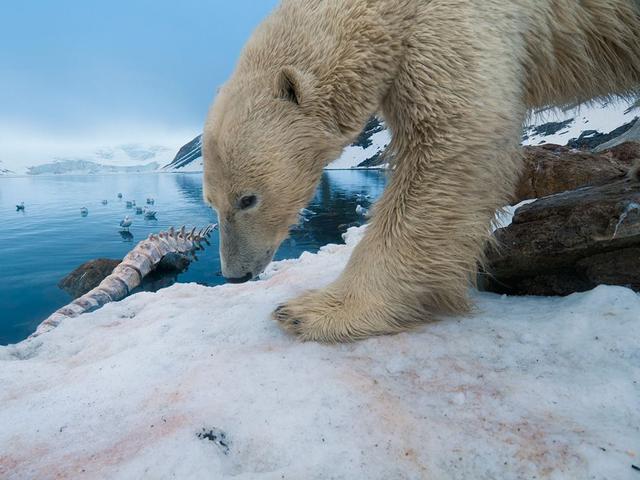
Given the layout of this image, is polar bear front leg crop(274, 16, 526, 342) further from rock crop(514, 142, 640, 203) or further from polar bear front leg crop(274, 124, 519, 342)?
rock crop(514, 142, 640, 203)

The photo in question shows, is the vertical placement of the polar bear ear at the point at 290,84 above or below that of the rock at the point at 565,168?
above

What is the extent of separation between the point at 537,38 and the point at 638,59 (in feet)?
3.10

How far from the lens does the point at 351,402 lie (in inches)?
60.4

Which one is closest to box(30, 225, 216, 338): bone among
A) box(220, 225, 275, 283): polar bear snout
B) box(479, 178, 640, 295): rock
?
box(220, 225, 275, 283): polar bear snout

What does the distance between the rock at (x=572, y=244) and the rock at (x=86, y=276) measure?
621cm

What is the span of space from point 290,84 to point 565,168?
167 inches

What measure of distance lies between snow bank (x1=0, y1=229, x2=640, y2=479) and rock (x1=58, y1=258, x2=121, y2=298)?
412 centimetres

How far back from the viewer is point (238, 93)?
7.45ft

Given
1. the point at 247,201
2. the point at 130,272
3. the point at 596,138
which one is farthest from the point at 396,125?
the point at 596,138

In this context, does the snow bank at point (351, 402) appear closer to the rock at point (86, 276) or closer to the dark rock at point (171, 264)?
the rock at point (86, 276)

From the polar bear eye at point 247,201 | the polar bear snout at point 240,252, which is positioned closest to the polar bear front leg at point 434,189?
the polar bear snout at point 240,252

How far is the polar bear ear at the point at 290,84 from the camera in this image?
6.91 feet

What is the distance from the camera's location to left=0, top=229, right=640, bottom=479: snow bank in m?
1.22

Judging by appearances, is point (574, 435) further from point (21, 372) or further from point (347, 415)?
point (21, 372)
